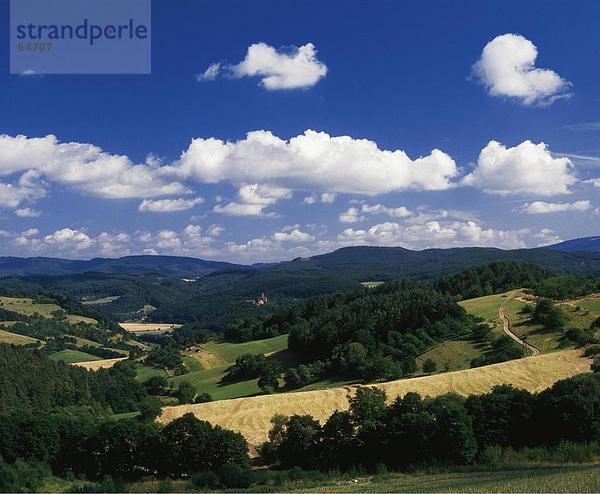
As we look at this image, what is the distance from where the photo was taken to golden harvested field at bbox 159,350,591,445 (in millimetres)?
68500

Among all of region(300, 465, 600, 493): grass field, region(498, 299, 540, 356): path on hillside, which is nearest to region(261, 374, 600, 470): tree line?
region(300, 465, 600, 493): grass field

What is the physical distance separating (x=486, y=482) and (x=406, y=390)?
39.6 meters

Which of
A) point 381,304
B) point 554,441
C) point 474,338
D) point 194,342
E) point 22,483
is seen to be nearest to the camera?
point 22,483

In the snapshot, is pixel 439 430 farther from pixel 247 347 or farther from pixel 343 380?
pixel 247 347

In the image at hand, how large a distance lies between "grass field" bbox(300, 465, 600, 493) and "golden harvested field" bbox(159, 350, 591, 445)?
82.1 feet

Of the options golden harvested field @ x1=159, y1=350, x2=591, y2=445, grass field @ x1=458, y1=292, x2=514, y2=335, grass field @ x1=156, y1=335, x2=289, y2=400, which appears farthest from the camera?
grass field @ x1=458, y1=292, x2=514, y2=335

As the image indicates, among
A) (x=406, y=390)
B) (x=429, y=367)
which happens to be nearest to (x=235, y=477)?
(x=406, y=390)

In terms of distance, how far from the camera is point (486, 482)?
34906mm

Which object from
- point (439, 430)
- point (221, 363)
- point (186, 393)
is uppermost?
point (439, 430)

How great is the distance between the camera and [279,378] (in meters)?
103

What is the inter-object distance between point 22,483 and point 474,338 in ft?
248

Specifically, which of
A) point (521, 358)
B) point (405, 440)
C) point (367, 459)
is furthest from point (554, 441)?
point (521, 358)

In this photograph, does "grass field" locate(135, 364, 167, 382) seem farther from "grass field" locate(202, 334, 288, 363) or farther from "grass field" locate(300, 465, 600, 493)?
"grass field" locate(300, 465, 600, 493)

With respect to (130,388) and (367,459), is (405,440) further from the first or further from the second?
(130,388)
